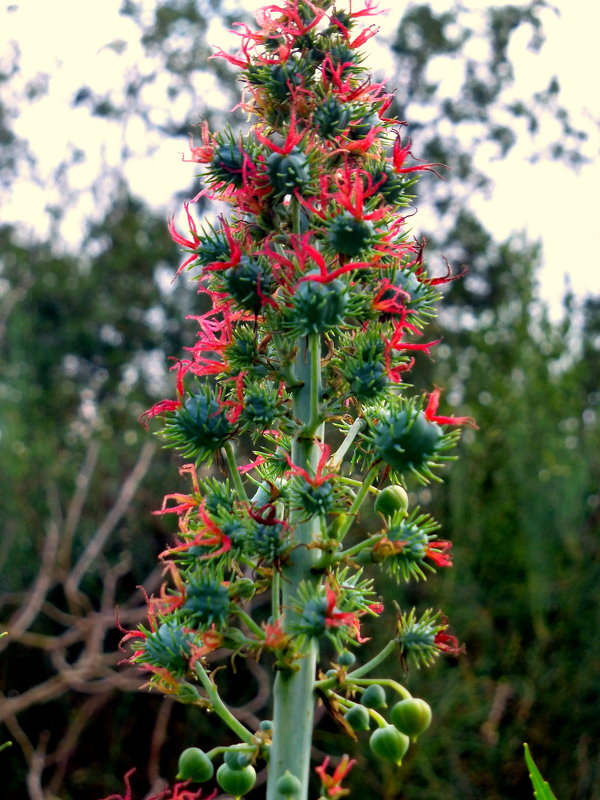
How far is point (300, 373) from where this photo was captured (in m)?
1.53

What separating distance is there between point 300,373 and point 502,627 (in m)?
5.64

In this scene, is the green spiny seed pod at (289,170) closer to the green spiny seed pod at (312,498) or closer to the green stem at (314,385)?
the green stem at (314,385)

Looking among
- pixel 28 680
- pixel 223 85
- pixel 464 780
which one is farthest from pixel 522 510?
pixel 223 85

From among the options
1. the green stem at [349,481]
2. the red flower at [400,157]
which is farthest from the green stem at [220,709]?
the red flower at [400,157]

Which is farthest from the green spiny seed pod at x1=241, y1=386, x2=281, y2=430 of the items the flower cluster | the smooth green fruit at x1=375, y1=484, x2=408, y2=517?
the smooth green fruit at x1=375, y1=484, x2=408, y2=517

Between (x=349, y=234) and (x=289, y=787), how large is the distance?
88 centimetres

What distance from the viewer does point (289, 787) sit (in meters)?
1.28

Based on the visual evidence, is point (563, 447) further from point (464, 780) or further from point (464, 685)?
point (464, 780)

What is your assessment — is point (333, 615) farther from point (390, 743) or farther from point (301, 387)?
point (301, 387)

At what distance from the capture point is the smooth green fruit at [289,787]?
1.28m

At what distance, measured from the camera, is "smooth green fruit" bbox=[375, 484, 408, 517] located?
1487mm

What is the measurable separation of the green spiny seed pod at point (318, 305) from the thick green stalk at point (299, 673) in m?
0.05

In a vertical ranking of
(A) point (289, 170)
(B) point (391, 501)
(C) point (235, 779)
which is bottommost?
(C) point (235, 779)

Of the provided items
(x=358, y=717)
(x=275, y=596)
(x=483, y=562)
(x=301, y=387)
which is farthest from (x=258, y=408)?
(x=483, y=562)
